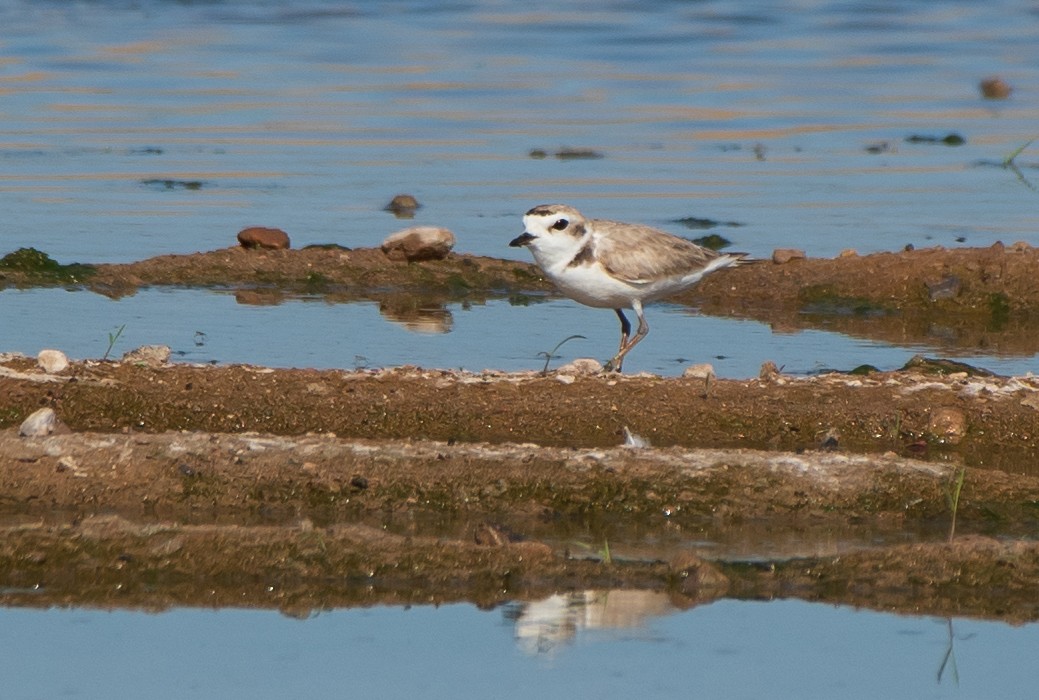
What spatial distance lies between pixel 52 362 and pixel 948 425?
3612 millimetres

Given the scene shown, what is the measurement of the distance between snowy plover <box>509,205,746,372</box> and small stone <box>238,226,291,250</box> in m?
3.06

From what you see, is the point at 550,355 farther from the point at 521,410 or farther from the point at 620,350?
the point at 521,410

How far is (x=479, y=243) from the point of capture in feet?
41.5

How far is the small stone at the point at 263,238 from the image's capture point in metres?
11.8

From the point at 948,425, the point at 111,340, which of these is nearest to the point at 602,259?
the point at 948,425

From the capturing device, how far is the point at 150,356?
839cm

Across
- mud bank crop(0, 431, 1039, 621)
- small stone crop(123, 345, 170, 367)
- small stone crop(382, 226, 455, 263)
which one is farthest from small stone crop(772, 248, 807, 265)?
mud bank crop(0, 431, 1039, 621)

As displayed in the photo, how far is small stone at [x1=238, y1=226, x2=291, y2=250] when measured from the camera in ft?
38.8

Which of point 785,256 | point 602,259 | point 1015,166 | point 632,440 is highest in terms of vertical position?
point 1015,166

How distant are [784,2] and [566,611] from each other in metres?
26.2

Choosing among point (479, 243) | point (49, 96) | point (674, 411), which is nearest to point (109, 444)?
point (674, 411)

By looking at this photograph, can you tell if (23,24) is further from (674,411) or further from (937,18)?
(674,411)

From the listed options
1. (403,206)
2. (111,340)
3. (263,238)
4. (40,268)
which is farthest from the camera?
(403,206)

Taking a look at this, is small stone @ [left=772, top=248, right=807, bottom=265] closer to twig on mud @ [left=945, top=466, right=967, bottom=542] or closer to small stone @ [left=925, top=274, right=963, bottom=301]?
small stone @ [left=925, top=274, right=963, bottom=301]
